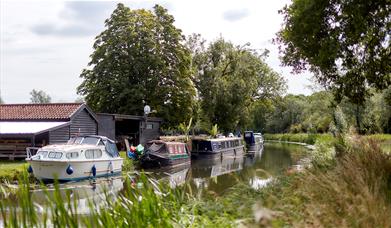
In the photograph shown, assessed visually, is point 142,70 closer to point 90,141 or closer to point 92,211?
point 90,141

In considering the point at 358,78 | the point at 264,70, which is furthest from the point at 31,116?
the point at 264,70

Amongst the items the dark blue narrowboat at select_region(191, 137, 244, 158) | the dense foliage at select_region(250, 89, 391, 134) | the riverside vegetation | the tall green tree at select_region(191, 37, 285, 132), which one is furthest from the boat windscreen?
the tall green tree at select_region(191, 37, 285, 132)

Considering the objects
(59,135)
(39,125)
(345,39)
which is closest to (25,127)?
(39,125)

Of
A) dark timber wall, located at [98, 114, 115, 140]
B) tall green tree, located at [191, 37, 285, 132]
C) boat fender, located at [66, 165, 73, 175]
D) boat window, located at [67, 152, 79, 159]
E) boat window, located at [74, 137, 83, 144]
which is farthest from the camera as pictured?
tall green tree, located at [191, 37, 285, 132]

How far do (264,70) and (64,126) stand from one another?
3358 cm

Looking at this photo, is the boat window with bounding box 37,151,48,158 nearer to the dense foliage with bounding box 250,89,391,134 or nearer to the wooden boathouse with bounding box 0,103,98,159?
the wooden boathouse with bounding box 0,103,98,159

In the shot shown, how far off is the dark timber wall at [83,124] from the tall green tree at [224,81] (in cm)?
1659

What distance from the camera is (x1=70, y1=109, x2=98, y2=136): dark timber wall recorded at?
26953 mm

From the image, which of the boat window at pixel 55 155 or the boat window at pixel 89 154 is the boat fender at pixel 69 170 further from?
the boat window at pixel 89 154

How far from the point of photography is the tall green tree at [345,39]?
36.1 feet

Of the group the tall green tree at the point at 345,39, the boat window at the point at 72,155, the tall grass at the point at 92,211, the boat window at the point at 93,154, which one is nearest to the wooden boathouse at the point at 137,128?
the boat window at the point at 93,154

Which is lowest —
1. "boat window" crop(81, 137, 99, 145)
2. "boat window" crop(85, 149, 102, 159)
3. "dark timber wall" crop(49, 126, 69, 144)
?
"boat window" crop(85, 149, 102, 159)

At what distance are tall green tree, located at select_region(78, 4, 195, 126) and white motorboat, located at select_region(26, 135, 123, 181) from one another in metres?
12.6

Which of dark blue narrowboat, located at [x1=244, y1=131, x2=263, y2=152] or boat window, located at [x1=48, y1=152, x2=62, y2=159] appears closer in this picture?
boat window, located at [x1=48, y1=152, x2=62, y2=159]
